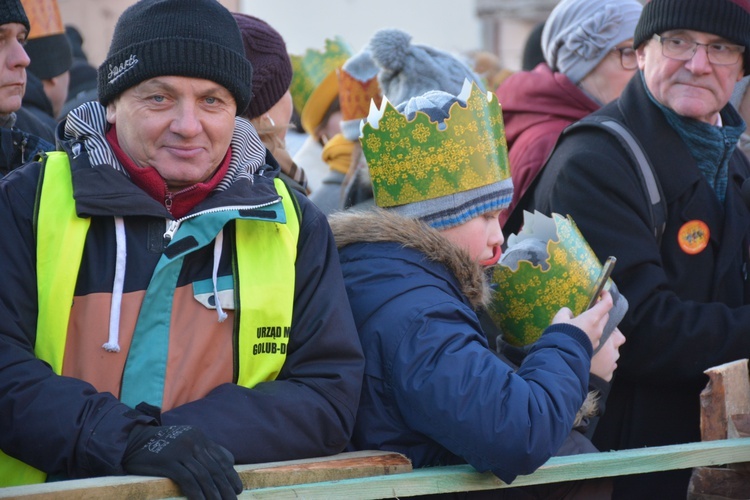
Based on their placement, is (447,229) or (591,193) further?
(591,193)

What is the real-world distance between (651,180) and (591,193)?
0.72 feet

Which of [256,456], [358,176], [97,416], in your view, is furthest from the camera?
[358,176]

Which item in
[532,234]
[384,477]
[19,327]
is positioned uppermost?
[19,327]

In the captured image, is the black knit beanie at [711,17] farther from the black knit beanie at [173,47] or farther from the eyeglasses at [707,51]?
the black knit beanie at [173,47]

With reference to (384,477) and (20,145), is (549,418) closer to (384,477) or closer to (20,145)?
(384,477)

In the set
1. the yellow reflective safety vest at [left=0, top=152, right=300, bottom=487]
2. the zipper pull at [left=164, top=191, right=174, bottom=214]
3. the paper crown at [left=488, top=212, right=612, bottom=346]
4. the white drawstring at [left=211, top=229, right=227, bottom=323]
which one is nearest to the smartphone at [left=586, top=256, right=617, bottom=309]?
the paper crown at [left=488, top=212, right=612, bottom=346]

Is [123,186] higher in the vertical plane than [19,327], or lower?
higher

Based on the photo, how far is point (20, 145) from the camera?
123 inches

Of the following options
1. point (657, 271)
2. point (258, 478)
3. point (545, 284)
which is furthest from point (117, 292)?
point (657, 271)

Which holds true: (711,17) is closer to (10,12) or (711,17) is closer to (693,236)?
(693,236)

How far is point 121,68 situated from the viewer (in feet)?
8.04

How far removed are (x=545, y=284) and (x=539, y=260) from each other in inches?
2.9

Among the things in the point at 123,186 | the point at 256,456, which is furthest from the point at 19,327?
the point at 256,456

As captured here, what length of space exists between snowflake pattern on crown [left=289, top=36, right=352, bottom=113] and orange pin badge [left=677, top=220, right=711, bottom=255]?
8.84ft
